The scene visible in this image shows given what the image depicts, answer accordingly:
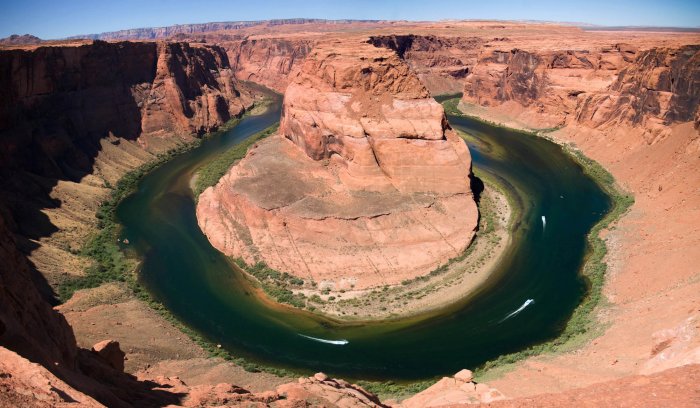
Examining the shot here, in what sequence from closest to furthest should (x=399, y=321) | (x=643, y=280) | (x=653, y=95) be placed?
(x=399, y=321) < (x=643, y=280) < (x=653, y=95)

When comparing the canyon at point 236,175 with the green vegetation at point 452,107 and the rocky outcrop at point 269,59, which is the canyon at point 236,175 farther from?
the rocky outcrop at point 269,59

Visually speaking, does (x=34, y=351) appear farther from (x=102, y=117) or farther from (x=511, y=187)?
(x=102, y=117)

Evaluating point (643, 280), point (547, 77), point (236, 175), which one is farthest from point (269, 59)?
point (643, 280)

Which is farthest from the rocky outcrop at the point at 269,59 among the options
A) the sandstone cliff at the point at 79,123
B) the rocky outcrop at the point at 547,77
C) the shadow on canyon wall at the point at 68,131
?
the rocky outcrop at the point at 547,77

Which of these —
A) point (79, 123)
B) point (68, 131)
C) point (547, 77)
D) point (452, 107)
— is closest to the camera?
point (68, 131)

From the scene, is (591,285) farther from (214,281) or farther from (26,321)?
(26,321)

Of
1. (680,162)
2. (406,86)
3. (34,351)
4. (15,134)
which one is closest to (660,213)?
(680,162)

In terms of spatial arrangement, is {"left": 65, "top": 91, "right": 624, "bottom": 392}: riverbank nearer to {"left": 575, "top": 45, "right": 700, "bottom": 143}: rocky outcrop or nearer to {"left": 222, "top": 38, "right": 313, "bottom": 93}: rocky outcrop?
{"left": 575, "top": 45, "right": 700, "bottom": 143}: rocky outcrop
